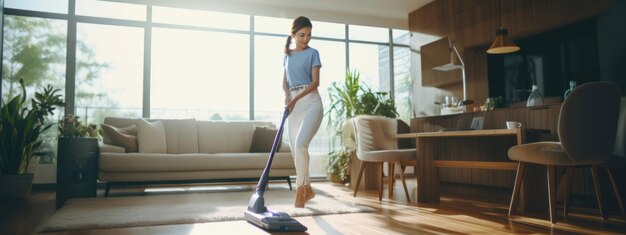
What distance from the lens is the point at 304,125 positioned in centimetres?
293

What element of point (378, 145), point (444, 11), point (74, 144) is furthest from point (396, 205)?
point (444, 11)

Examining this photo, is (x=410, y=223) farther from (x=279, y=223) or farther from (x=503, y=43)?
(x=503, y=43)

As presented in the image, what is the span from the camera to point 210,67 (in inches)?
243

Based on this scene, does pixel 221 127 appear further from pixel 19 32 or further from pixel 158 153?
pixel 19 32

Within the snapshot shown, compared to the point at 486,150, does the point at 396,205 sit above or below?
below

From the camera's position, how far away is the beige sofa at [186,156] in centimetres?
412

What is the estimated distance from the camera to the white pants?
2926mm

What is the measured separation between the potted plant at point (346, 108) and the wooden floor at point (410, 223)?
6.95 ft

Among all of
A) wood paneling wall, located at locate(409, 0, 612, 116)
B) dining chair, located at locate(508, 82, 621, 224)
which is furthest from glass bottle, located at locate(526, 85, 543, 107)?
dining chair, located at locate(508, 82, 621, 224)

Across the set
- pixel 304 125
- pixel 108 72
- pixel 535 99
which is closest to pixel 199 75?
pixel 108 72

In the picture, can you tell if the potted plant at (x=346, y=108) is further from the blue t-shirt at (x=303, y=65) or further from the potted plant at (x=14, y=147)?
the potted plant at (x=14, y=147)

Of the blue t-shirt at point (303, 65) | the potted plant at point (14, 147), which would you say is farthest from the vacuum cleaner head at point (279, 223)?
the potted plant at point (14, 147)

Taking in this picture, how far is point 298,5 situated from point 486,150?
3260mm

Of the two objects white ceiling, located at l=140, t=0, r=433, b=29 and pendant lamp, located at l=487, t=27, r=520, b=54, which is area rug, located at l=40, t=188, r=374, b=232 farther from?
white ceiling, located at l=140, t=0, r=433, b=29
